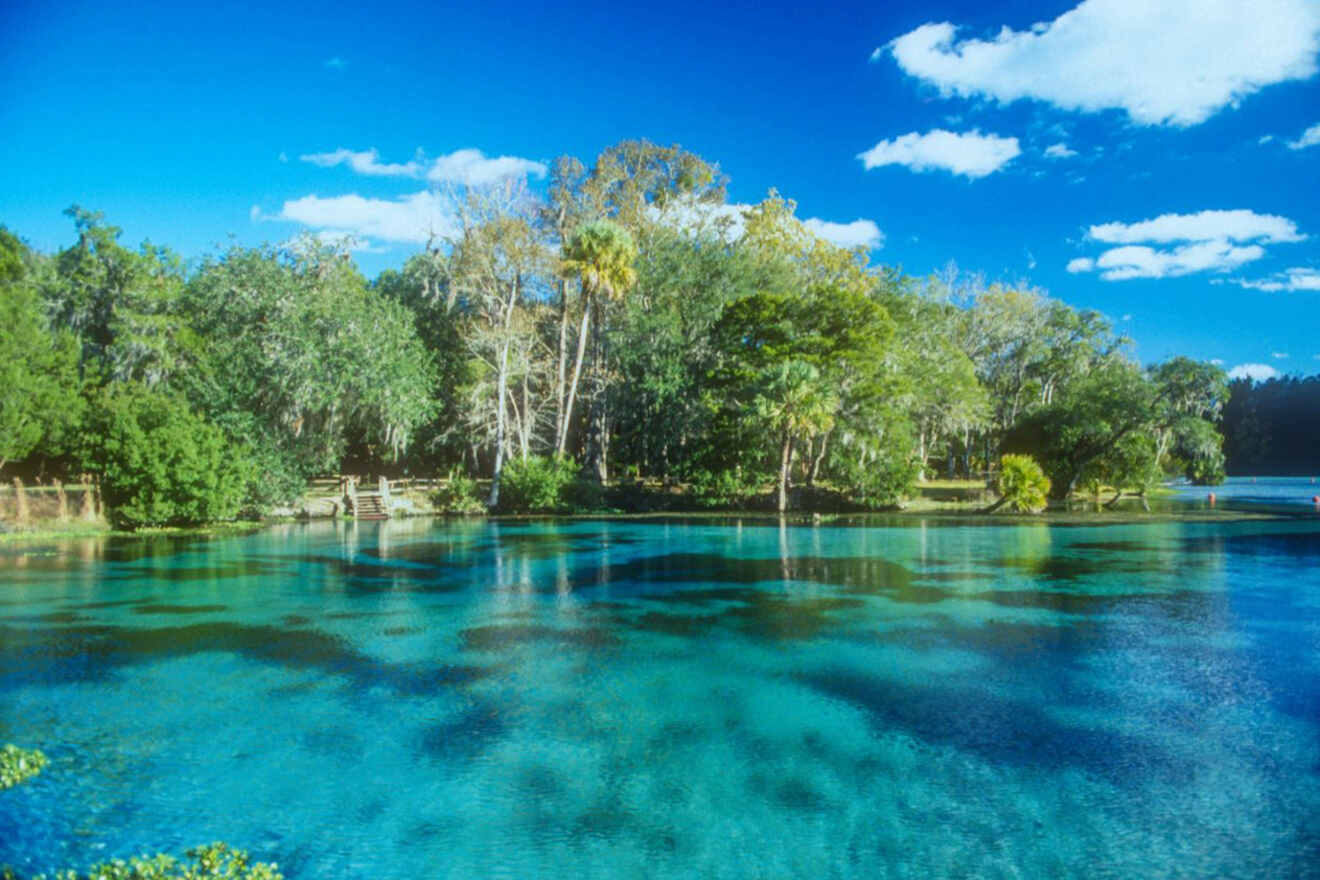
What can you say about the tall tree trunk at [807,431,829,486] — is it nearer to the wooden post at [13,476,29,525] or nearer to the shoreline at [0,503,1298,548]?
the shoreline at [0,503,1298,548]

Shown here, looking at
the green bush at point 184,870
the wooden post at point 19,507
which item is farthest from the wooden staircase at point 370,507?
the green bush at point 184,870

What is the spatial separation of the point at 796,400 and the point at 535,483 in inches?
437

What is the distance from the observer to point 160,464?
2870 centimetres

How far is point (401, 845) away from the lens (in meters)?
7.00

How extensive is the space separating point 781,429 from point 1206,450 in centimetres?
2055

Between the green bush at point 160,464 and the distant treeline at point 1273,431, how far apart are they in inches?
3714

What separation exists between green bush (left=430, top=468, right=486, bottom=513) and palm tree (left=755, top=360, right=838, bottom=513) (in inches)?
511

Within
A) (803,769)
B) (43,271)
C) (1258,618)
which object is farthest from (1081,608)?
(43,271)

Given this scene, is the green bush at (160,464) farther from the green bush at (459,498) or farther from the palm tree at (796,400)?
the palm tree at (796,400)

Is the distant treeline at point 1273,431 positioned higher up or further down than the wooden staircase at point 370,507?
higher up

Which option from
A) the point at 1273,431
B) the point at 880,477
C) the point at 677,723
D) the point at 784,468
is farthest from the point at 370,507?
the point at 1273,431

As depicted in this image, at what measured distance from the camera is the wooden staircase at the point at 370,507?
3606 centimetres

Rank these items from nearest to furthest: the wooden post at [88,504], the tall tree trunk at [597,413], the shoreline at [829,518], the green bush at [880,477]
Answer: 1. the wooden post at [88,504]
2. the shoreline at [829,518]
3. the green bush at [880,477]
4. the tall tree trunk at [597,413]

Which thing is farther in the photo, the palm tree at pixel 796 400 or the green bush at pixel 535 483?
the green bush at pixel 535 483
